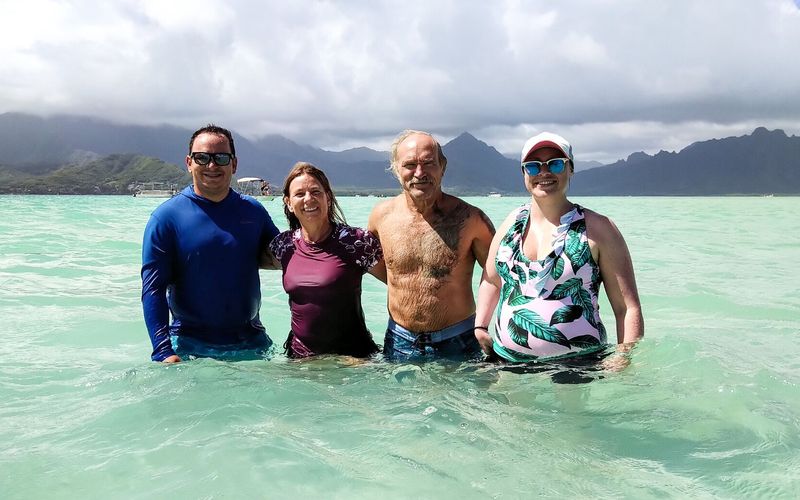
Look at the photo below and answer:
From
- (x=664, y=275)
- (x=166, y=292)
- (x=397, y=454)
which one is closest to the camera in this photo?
(x=397, y=454)

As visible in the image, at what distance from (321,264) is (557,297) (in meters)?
1.93

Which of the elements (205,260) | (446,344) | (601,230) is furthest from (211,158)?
(601,230)

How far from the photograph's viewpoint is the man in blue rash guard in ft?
15.4

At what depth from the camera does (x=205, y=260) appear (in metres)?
4.83

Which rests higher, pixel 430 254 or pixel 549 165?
pixel 549 165

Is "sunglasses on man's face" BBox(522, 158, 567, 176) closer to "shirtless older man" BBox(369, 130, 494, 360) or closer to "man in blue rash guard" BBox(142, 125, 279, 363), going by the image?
"shirtless older man" BBox(369, 130, 494, 360)

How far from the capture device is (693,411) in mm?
4359

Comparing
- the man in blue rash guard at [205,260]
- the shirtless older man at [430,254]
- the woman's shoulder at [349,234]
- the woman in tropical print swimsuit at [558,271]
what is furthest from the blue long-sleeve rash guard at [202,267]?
the woman in tropical print swimsuit at [558,271]

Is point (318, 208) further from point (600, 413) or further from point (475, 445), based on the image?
point (600, 413)

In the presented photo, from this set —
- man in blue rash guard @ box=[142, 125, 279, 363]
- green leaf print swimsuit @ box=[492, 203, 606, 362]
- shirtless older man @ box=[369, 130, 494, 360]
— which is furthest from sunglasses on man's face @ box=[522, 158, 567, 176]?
man in blue rash guard @ box=[142, 125, 279, 363]

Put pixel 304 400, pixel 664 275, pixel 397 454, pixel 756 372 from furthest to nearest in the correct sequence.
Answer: pixel 664 275
pixel 756 372
pixel 304 400
pixel 397 454

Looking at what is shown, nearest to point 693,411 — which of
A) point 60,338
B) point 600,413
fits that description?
point 600,413

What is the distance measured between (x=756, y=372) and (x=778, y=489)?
2.64 meters

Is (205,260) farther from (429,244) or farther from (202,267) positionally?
(429,244)
